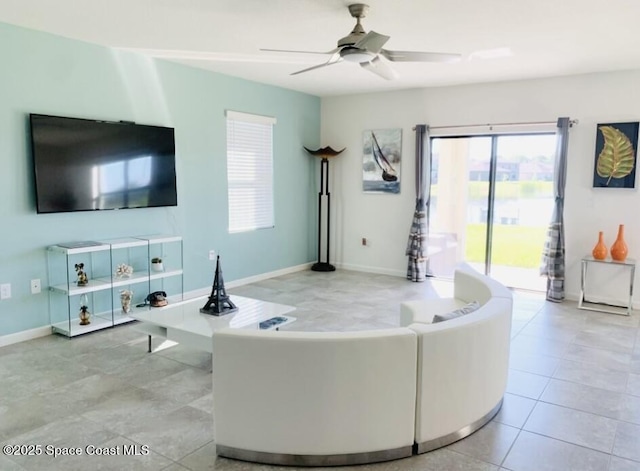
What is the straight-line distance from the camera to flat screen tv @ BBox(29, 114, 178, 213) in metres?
3.95

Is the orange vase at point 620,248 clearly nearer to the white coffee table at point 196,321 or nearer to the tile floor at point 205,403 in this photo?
the tile floor at point 205,403

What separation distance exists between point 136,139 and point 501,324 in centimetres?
371

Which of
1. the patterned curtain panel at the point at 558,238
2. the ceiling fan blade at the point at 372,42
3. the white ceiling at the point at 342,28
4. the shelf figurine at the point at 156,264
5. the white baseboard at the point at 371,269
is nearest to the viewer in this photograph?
→ the ceiling fan blade at the point at 372,42

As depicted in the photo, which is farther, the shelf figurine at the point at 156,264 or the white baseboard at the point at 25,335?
the shelf figurine at the point at 156,264

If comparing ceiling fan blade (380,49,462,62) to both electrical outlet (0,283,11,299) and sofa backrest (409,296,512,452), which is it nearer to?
sofa backrest (409,296,512,452)

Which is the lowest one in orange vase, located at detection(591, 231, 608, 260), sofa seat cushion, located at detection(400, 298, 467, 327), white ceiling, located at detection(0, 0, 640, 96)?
sofa seat cushion, located at detection(400, 298, 467, 327)

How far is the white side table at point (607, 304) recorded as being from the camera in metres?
4.90

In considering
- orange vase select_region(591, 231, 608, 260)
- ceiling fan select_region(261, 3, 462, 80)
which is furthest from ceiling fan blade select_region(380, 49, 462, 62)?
orange vase select_region(591, 231, 608, 260)

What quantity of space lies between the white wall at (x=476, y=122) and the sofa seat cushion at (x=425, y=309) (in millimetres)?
2573

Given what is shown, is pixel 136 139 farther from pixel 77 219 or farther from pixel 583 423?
pixel 583 423

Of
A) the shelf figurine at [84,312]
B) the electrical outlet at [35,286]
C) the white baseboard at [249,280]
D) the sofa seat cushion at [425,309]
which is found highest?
the electrical outlet at [35,286]

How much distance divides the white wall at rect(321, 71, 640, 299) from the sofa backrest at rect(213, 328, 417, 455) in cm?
413

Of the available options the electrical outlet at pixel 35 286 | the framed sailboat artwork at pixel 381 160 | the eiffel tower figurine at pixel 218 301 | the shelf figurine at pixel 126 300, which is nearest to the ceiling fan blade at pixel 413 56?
the eiffel tower figurine at pixel 218 301

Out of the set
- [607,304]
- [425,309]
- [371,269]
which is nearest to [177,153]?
[425,309]
